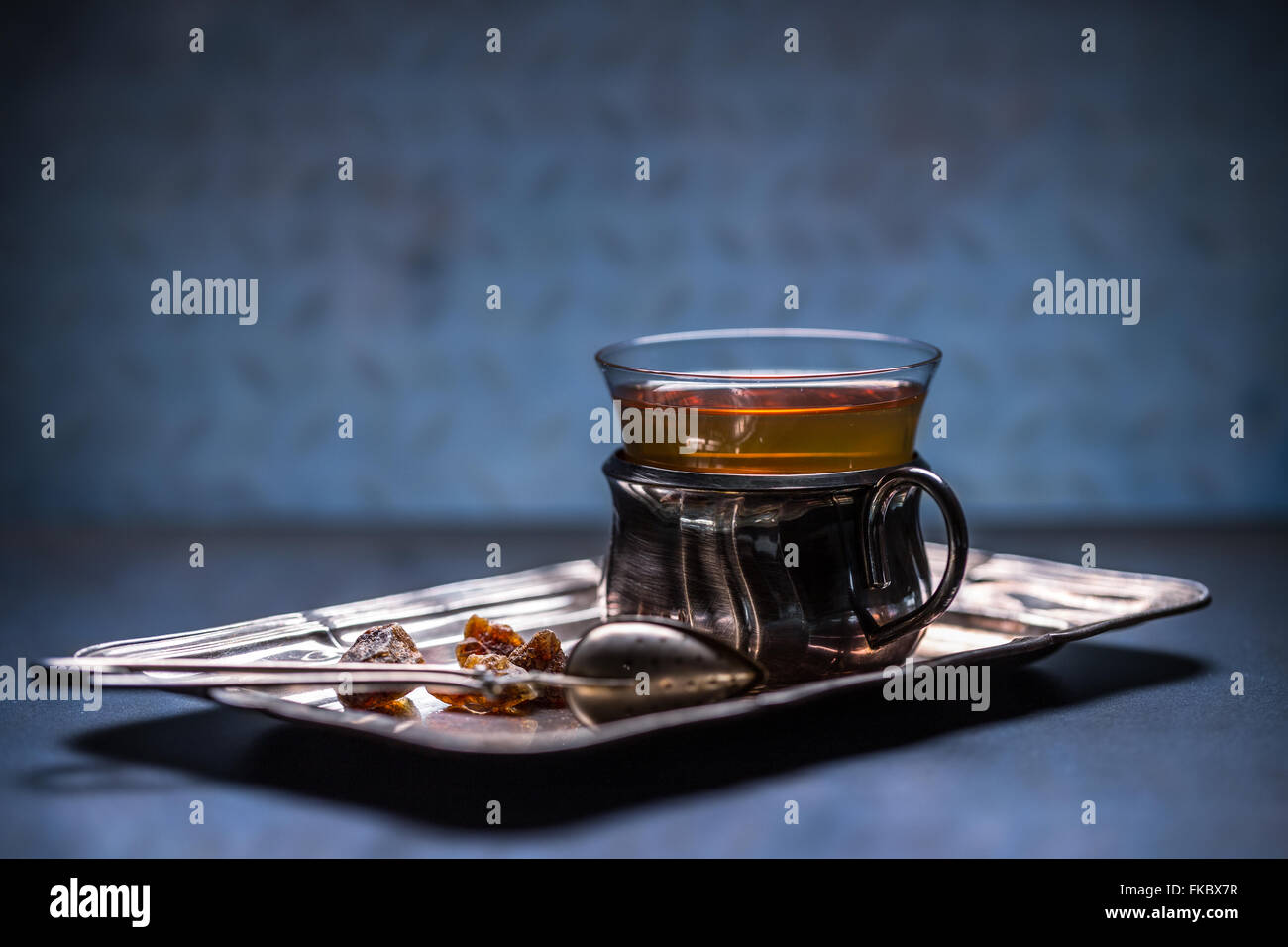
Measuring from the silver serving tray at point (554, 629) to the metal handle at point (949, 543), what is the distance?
25 millimetres

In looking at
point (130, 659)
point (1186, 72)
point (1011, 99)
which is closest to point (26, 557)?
point (130, 659)

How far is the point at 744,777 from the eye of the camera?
67cm

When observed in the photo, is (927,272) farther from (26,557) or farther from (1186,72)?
(26,557)

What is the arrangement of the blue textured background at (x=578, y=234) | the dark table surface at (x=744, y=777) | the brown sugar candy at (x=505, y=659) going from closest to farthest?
the dark table surface at (x=744, y=777) < the brown sugar candy at (x=505, y=659) < the blue textured background at (x=578, y=234)

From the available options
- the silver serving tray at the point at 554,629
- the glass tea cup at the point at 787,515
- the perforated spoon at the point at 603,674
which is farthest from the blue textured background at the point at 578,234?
the perforated spoon at the point at 603,674

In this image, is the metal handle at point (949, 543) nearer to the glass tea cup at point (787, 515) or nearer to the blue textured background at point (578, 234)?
the glass tea cup at point (787, 515)

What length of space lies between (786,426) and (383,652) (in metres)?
0.26

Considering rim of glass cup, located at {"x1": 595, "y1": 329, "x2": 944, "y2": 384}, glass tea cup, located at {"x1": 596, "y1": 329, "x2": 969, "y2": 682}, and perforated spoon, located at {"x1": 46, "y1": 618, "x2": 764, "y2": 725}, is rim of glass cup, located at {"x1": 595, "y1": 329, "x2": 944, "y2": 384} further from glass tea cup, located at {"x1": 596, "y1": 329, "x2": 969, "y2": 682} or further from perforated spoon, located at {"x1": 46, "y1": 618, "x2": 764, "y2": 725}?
perforated spoon, located at {"x1": 46, "y1": 618, "x2": 764, "y2": 725}

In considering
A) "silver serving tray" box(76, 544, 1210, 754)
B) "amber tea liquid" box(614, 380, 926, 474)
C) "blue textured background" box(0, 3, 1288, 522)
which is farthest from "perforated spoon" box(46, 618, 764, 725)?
"blue textured background" box(0, 3, 1288, 522)

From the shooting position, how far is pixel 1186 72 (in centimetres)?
138

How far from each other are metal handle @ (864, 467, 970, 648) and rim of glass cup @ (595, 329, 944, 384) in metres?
0.06

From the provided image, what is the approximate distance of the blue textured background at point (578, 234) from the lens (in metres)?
1.38

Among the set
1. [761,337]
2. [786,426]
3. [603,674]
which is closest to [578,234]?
[761,337]

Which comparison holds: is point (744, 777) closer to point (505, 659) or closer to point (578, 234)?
point (505, 659)
